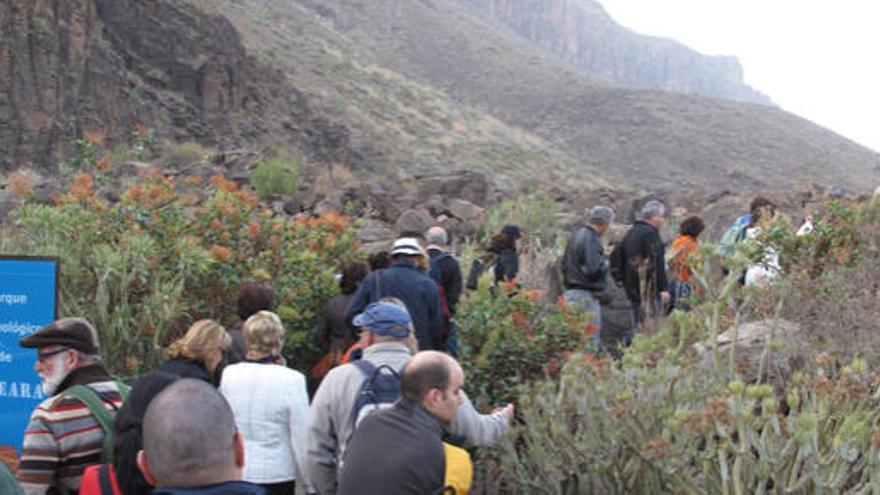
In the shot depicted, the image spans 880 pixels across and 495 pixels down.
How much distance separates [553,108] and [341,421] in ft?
202

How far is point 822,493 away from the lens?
152 inches

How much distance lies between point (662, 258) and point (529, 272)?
6.92ft

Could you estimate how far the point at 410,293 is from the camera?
255 inches

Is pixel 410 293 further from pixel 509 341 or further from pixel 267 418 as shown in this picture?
pixel 267 418

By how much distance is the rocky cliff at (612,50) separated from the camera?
4973 inches

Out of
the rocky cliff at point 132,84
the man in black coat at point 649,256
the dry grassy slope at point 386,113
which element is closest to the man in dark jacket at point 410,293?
the man in black coat at point 649,256

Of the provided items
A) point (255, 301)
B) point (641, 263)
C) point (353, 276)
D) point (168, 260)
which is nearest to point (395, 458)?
point (255, 301)

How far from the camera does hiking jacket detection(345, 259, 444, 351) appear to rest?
6.46 meters

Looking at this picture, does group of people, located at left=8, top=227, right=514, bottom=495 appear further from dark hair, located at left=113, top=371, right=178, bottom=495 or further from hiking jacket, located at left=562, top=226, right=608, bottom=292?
hiking jacket, located at left=562, top=226, right=608, bottom=292

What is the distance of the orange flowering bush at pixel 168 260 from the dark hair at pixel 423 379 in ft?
12.2

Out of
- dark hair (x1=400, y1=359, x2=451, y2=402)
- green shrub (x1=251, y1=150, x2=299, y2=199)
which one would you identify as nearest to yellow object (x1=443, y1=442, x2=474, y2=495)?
dark hair (x1=400, y1=359, x2=451, y2=402)

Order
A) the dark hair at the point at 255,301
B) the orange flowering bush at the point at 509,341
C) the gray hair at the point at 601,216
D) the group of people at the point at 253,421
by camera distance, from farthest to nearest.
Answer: the gray hair at the point at 601,216
the orange flowering bush at the point at 509,341
the dark hair at the point at 255,301
the group of people at the point at 253,421

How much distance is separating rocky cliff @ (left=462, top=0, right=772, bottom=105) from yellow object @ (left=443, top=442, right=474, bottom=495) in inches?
4365

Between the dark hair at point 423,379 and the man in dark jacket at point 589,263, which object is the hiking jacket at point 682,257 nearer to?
the man in dark jacket at point 589,263
